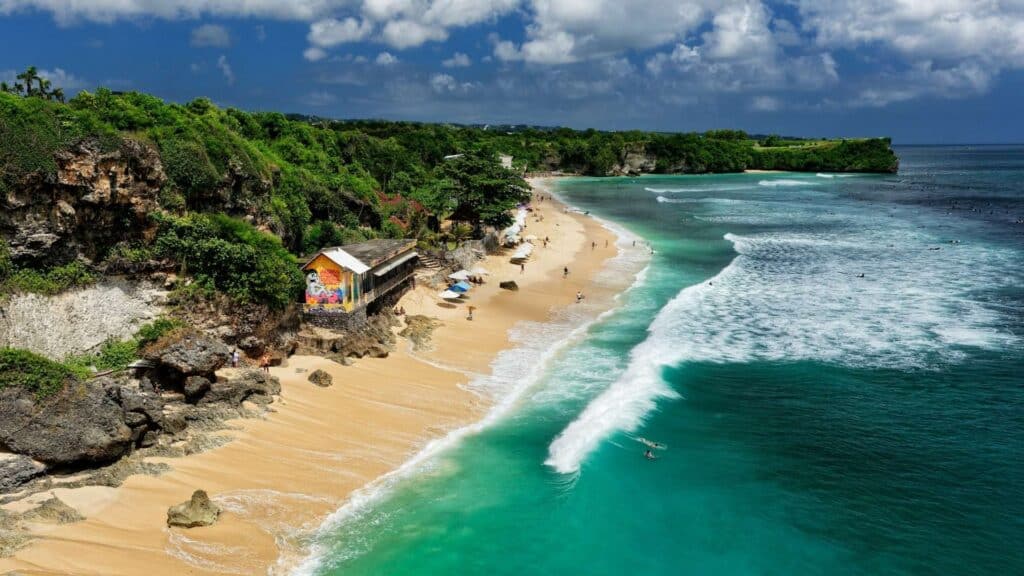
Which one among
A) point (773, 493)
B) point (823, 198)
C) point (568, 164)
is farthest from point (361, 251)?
point (568, 164)

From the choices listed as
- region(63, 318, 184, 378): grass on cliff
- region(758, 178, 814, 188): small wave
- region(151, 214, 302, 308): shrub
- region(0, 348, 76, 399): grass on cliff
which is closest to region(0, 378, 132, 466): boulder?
region(0, 348, 76, 399): grass on cliff

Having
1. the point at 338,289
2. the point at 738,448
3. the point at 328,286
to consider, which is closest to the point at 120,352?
the point at 328,286

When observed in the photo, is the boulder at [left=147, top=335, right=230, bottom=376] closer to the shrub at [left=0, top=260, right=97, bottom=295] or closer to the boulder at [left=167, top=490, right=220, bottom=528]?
the shrub at [left=0, top=260, right=97, bottom=295]

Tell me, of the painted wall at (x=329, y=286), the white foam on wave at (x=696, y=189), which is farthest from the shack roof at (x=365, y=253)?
the white foam on wave at (x=696, y=189)

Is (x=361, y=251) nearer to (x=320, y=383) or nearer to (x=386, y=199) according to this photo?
(x=320, y=383)

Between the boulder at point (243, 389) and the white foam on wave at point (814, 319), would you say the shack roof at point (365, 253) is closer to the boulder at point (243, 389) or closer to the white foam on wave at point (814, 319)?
the boulder at point (243, 389)

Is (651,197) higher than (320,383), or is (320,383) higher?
(651,197)
